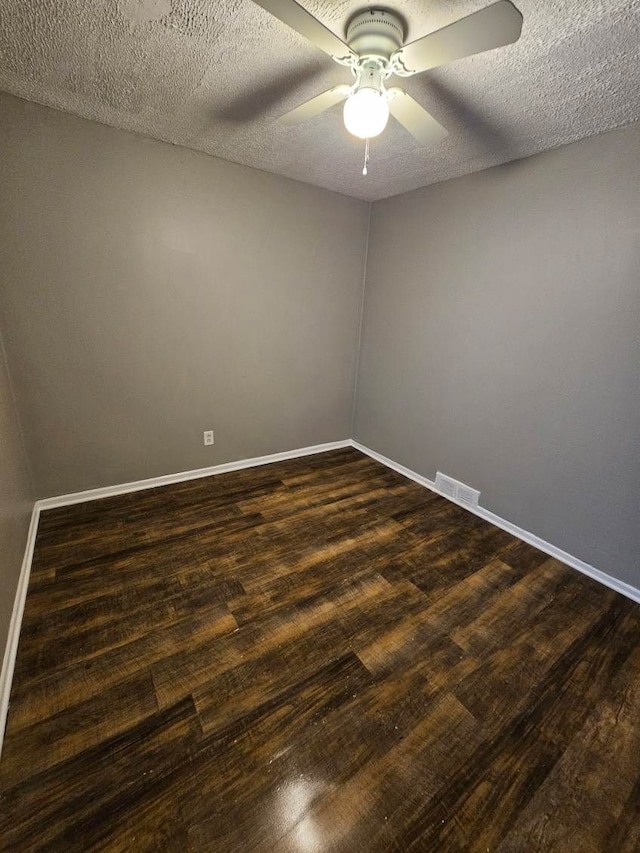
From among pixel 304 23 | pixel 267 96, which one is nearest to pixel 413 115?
pixel 304 23

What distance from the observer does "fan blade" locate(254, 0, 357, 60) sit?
908 mm

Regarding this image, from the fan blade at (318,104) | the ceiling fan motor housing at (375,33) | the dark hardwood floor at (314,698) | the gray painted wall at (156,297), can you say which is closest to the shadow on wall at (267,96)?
the fan blade at (318,104)

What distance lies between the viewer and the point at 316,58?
4.45 ft

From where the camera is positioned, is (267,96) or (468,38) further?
(267,96)

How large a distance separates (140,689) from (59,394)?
1791 mm

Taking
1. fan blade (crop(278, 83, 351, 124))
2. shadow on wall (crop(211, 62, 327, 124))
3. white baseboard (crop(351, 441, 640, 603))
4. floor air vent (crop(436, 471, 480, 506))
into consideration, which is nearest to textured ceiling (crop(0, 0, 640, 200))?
shadow on wall (crop(211, 62, 327, 124))

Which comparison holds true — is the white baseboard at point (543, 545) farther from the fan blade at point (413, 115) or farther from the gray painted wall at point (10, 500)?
the gray painted wall at point (10, 500)

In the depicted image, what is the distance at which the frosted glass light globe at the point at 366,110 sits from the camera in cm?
117

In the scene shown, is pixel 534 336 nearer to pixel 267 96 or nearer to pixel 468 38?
pixel 468 38

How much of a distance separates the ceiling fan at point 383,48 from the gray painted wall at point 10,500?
1963 millimetres

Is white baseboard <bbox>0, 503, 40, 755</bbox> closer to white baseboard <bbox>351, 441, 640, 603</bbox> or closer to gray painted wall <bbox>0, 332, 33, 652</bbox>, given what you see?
gray painted wall <bbox>0, 332, 33, 652</bbox>

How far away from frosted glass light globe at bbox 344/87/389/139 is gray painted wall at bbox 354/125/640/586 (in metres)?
1.34

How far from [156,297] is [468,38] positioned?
6.83ft

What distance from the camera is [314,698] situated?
1.28 meters
